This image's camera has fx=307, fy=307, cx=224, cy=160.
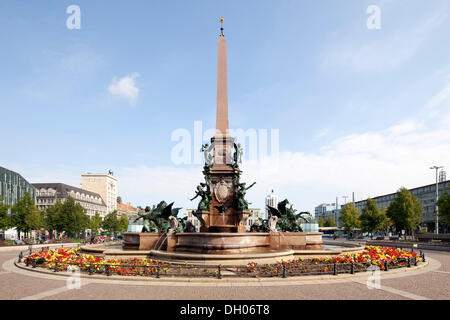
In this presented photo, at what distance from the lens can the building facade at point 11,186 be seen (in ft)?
277

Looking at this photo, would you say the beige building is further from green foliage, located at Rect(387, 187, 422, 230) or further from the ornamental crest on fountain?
the ornamental crest on fountain

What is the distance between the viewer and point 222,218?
24.8 m

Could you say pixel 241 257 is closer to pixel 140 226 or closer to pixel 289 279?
pixel 289 279

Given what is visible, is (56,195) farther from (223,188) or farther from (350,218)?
→ (223,188)

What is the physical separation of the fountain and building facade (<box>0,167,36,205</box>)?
262ft

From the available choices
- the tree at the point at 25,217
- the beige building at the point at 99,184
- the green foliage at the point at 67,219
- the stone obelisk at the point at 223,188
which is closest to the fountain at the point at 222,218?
the stone obelisk at the point at 223,188

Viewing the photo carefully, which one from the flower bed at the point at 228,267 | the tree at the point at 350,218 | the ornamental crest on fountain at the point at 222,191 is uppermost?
the ornamental crest on fountain at the point at 222,191

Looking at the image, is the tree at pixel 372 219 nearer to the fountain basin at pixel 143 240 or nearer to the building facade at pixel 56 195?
the fountain basin at pixel 143 240

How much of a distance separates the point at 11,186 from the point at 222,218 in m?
88.2

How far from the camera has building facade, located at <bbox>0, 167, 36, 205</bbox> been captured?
84500 millimetres

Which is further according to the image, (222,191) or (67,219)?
(67,219)

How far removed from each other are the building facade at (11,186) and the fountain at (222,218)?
3143 inches

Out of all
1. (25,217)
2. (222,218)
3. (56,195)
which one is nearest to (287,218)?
(222,218)
